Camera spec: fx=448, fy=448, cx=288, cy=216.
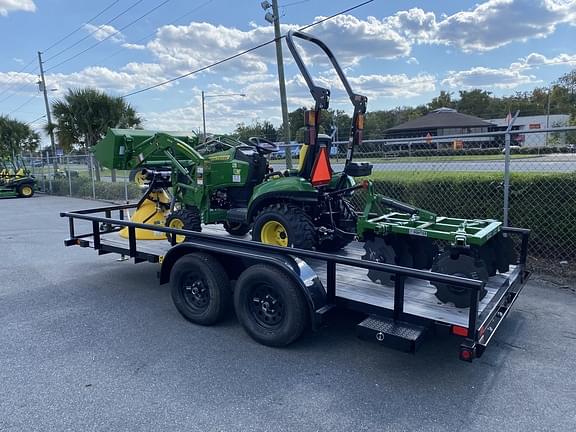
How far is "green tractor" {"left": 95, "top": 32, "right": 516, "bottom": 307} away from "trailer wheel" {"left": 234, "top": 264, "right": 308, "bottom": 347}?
31.5 inches

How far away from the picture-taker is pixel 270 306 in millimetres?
3879

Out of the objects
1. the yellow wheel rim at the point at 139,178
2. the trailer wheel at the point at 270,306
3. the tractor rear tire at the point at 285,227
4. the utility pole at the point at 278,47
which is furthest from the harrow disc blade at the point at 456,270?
the utility pole at the point at 278,47

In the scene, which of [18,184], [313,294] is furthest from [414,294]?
[18,184]

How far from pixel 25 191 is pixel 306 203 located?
63.5 feet

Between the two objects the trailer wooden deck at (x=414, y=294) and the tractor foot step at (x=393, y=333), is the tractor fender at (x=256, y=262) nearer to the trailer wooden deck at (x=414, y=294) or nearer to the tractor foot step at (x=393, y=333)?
the trailer wooden deck at (x=414, y=294)

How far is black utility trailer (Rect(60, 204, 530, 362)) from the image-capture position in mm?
3127

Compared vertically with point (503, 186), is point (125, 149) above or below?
above

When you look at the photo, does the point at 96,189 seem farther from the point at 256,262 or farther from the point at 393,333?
the point at 393,333

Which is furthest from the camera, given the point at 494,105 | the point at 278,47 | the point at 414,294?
the point at 494,105

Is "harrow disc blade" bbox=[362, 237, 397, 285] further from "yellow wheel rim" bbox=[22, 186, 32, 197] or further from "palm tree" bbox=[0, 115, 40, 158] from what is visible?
"palm tree" bbox=[0, 115, 40, 158]

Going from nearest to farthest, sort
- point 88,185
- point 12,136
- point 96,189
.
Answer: point 96,189
point 88,185
point 12,136

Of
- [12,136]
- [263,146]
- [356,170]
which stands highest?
[12,136]

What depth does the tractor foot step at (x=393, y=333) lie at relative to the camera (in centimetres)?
304

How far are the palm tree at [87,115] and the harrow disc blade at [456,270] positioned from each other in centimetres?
1865
